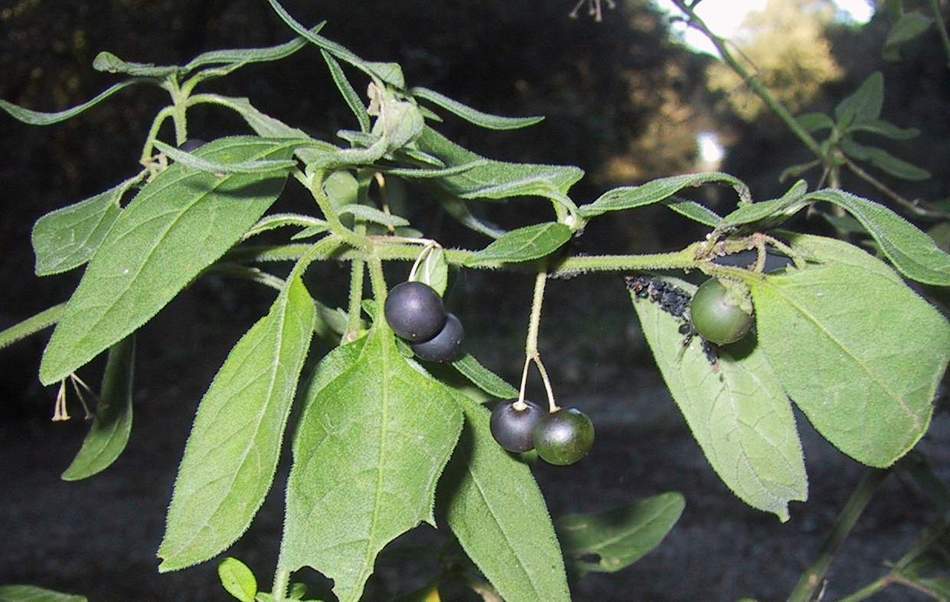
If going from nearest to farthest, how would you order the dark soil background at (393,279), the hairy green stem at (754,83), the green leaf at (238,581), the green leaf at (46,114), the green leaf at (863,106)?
the green leaf at (238,581) < the green leaf at (46,114) < the hairy green stem at (754,83) < the green leaf at (863,106) < the dark soil background at (393,279)

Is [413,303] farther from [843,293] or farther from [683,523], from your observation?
[683,523]

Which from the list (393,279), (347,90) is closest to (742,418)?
(347,90)

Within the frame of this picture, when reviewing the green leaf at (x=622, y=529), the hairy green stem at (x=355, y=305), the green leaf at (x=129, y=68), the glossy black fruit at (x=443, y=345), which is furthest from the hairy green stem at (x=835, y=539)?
the green leaf at (x=129, y=68)

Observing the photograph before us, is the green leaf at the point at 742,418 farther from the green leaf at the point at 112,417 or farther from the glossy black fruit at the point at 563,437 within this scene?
the green leaf at the point at 112,417

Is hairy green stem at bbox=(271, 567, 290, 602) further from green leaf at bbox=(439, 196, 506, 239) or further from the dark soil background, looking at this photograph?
the dark soil background

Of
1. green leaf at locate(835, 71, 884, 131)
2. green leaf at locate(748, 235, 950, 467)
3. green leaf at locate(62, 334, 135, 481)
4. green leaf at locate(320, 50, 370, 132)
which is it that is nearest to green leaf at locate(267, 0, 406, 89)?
green leaf at locate(320, 50, 370, 132)
